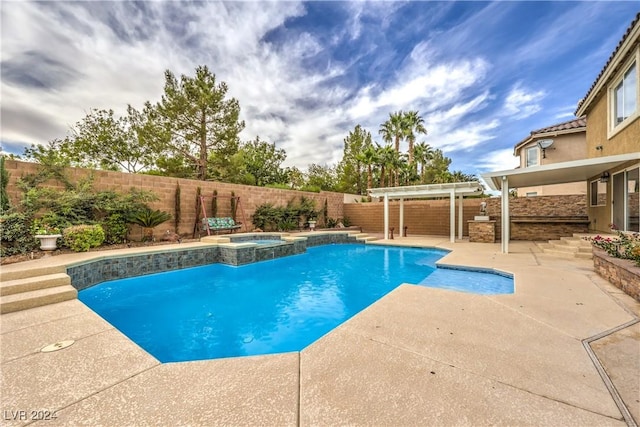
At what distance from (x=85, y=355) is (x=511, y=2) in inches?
424

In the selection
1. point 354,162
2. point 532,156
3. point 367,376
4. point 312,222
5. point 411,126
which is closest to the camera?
point 367,376

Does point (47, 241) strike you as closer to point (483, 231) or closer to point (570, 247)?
point (570, 247)

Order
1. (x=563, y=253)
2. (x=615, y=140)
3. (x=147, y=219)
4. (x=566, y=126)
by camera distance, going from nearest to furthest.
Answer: (x=615, y=140) < (x=563, y=253) < (x=147, y=219) < (x=566, y=126)

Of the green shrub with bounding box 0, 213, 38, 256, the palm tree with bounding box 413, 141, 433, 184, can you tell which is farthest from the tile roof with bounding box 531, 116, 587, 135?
the green shrub with bounding box 0, 213, 38, 256

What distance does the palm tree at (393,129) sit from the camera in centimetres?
2438

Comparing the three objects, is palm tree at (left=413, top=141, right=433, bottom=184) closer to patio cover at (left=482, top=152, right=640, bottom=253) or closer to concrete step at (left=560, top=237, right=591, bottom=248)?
patio cover at (left=482, top=152, right=640, bottom=253)

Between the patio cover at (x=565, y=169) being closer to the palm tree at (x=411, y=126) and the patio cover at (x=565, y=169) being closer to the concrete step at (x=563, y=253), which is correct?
the concrete step at (x=563, y=253)

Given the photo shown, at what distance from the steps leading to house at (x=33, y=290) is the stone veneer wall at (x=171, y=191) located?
364cm

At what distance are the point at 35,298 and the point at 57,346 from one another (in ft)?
6.04

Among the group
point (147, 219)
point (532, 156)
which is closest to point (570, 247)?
point (532, 156)

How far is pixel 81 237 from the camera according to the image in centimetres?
647

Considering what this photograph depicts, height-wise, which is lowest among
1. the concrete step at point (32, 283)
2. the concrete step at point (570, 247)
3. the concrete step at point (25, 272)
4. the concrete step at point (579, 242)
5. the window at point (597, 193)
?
the concrete step at point (32, 283)

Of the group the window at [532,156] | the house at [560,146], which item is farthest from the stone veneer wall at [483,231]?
the window at [532,156]

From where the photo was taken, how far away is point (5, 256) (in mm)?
5484
